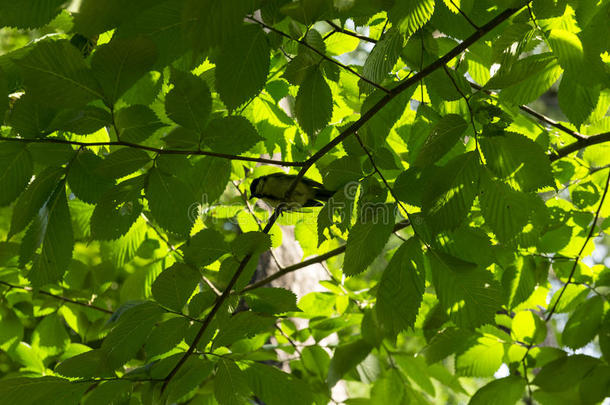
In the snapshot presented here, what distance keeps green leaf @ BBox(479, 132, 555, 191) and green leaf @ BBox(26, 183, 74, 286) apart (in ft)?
2.28

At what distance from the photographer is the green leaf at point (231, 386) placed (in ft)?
3.20

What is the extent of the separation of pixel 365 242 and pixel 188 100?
382 millimetres

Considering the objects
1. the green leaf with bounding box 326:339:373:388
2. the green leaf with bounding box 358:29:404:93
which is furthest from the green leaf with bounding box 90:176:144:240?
the green leaf with bounding box 326:339:373:388

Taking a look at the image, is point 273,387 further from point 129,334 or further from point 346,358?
point 346,358

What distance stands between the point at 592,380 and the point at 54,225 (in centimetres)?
126

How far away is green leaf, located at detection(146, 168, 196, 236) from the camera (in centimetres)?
88

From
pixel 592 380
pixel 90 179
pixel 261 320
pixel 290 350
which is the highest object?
pixel 90 179

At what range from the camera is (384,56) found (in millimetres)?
850

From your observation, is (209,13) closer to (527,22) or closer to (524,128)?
(527,22)

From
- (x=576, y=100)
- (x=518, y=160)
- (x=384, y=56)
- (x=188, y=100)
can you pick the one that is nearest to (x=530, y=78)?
(x=576, y=100)

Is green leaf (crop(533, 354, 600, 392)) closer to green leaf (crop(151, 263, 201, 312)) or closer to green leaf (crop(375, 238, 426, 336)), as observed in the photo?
green leaf (crop(375, 238, 426, 336))

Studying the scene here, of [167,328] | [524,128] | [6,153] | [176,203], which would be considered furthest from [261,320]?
[524,128]

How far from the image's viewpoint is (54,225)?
804 millimetres

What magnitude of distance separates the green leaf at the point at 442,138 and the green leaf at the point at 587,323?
30.8 inches
